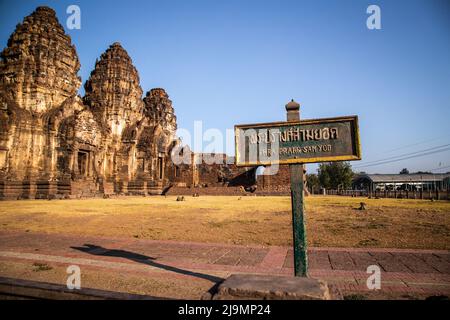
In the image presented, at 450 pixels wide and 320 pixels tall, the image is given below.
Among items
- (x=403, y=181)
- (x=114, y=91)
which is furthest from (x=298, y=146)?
(x=403, y=181)

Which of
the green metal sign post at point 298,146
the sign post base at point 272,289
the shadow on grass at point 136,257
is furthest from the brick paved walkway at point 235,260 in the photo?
the green metal sign post at point 298,146

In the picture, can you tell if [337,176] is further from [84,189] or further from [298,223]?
[298,223]

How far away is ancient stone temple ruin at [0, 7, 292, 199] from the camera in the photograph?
22391 millimetres

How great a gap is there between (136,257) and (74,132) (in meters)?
24.0

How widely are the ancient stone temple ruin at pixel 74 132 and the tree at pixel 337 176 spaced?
36875 mm

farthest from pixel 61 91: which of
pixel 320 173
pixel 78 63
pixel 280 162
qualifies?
pixel 320 173

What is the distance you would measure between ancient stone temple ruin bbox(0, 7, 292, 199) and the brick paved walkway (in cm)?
1897

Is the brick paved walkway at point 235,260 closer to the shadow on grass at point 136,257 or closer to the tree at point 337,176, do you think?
the shadow on grass at point 136,257

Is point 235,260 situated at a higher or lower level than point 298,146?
lower

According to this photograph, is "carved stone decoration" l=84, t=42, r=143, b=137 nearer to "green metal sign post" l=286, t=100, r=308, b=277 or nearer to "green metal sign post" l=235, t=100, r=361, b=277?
"green metal sign post" l=235, t=100, r=361, b=277

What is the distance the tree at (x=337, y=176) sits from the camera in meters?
64.8

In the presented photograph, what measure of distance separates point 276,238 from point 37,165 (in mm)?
23494

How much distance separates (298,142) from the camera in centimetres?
392
